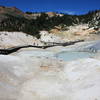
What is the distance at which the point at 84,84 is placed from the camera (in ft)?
43.9

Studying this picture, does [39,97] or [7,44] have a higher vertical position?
[7,44]

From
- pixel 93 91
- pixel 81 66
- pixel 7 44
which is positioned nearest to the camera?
pixel 93 91

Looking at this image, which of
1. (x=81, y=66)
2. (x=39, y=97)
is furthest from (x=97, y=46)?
(x=39, y=97)

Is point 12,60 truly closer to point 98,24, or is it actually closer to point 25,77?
point 25,77

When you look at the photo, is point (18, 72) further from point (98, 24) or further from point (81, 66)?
point (98, 24)

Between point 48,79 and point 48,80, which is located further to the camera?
point 48,79

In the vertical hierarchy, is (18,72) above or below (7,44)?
below

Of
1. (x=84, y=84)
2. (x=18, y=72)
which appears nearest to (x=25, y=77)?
(x=18, y=72)

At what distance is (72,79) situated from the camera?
14852mm

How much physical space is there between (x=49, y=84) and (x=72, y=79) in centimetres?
188

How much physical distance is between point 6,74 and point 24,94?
3.02 meters

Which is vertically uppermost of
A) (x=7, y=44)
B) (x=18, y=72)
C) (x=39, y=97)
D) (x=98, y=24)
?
(x=98, y=24)

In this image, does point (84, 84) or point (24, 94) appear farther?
point (84, 84)

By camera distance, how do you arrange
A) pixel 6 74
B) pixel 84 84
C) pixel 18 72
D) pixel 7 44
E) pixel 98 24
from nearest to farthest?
pixel 84 84 → pixel 6 74 → pixel 18 72 → pixel 7 44 → pixel 98 24
